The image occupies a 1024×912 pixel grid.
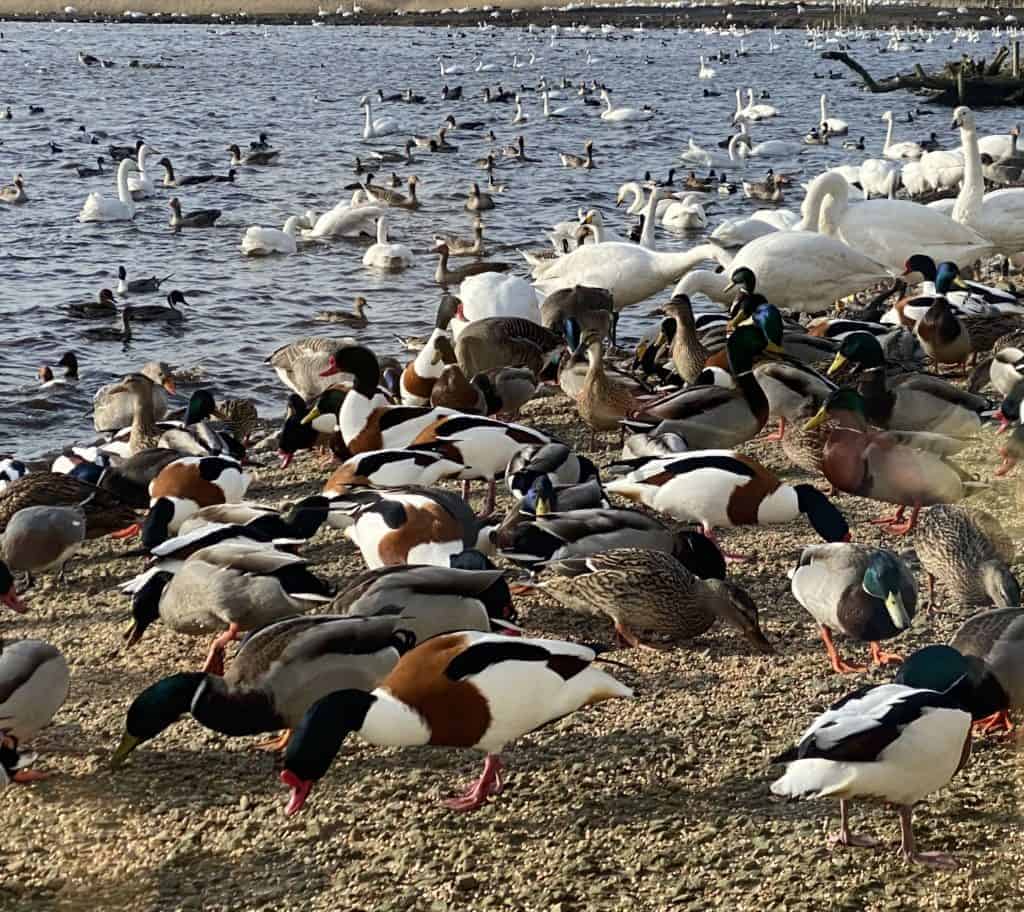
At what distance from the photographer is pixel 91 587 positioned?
7027 millimetres

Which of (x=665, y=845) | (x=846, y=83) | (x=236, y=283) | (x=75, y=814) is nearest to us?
(x=665, y=845)

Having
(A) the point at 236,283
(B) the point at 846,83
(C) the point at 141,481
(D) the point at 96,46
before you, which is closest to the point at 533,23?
(D) the point at 96,46

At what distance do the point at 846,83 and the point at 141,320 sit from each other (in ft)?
125

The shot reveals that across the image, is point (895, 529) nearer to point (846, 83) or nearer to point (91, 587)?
point (91, 587)

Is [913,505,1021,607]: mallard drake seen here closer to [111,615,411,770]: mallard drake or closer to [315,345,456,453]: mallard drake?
[111,615,411,770]: mallard drake

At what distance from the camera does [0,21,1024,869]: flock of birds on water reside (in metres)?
4.60

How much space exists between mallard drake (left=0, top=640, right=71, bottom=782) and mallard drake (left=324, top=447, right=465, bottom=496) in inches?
87.3

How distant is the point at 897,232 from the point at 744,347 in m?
4.11

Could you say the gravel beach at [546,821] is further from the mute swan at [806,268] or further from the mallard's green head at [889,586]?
the mute swan at [806,268]

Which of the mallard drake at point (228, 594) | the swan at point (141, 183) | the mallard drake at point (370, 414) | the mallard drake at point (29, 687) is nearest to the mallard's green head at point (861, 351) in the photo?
the mallard drake at point (370, 414)

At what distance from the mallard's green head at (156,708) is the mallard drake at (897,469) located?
11.0 ft

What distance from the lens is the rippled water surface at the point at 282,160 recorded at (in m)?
13.9

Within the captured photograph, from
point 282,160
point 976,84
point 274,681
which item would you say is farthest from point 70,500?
point 976,84

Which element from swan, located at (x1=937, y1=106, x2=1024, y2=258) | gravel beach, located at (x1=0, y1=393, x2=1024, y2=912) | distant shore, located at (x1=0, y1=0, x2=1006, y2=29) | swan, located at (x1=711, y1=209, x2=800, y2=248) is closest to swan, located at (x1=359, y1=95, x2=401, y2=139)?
swan, located at (x1=711, y1=209, x2=800, y2=248)
